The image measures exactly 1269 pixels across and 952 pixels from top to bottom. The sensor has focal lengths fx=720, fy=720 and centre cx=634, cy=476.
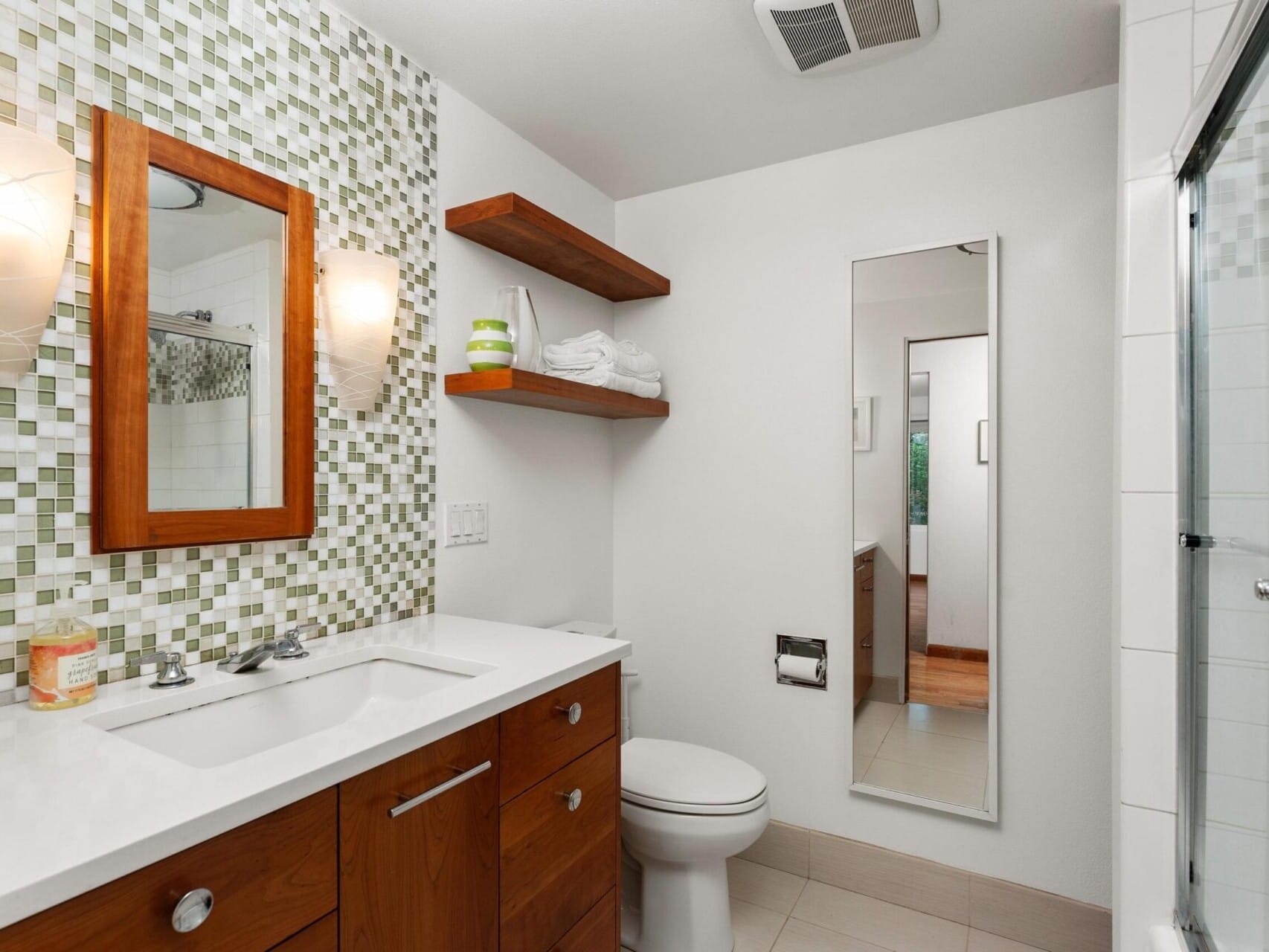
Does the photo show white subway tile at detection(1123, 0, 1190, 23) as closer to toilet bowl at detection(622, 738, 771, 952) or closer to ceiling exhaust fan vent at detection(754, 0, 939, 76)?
ceiling exhaust fan vent at detection(754, 0, 939, 76)

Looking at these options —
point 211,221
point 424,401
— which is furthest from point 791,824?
point 211,221

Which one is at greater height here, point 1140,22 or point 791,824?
point 1140,22

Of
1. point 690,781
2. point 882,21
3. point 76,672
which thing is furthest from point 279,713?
point 882,21

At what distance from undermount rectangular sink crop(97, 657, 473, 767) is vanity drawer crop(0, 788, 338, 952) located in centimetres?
38

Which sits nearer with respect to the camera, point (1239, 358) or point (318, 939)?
point (318, 939)

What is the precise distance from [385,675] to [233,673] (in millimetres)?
291

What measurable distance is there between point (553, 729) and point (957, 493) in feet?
4.61

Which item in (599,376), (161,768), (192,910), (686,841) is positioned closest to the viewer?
(192,910)

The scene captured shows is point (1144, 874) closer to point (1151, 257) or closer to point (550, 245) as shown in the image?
point (1151, 257)

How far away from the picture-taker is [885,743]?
2.21 meters

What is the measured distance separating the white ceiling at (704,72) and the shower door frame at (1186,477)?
20.9 inches

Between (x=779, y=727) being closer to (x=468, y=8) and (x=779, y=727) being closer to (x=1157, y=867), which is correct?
(x=1157, y=867)

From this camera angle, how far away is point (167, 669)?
1225 millimetres

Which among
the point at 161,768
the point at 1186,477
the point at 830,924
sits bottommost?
the point at 830,924
